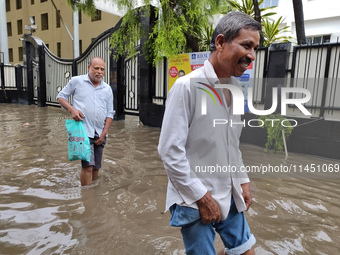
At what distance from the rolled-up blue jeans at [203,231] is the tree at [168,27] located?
20.2ft

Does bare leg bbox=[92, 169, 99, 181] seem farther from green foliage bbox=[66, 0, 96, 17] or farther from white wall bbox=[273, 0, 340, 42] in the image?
white wall bbox=[273, 0, 340, 42]

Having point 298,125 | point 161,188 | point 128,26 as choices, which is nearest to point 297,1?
point 298,125

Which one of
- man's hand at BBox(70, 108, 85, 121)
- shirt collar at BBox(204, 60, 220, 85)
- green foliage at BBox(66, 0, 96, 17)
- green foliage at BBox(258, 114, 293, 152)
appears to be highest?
green foliage at BBox(66, 0, 96, 17)

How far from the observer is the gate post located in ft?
19.4

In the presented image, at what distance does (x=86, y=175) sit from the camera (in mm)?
3643

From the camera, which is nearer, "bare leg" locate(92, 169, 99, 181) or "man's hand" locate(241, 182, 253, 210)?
"man's hand" locate(241, 182, 253, 210)

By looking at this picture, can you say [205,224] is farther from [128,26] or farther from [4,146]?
A: [128,26]

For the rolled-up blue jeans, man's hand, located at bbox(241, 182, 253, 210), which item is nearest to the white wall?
man's hand, located at bbox(241, 182, 253, 210)

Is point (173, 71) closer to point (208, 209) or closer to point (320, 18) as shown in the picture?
point (208, 209)

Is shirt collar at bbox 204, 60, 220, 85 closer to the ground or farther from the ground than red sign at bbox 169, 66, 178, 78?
closer to the ground

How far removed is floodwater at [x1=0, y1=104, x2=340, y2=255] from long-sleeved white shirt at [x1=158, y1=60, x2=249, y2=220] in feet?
4.14

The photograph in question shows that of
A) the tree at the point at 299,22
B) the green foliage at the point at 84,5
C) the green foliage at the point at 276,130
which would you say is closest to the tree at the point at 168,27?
the green foliage at the point at 84,5

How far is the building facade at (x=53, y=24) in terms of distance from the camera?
2284cm

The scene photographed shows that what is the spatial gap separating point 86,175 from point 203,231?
254 centimetres
